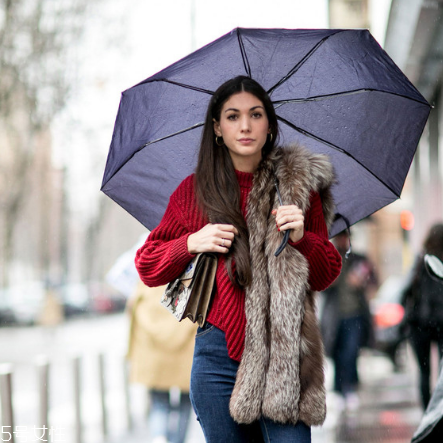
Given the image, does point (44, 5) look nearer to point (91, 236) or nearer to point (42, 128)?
point (42, 128)

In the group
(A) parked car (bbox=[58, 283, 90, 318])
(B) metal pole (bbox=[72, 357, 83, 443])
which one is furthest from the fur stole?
(A) parked car (bbox=[58, 283, 90, 318])

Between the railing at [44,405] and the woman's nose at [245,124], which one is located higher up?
the woman's nose at [245,124]

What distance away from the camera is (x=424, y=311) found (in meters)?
6.70

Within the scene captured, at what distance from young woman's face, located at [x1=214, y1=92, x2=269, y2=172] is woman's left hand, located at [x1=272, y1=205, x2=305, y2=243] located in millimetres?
339

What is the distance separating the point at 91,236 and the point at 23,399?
63.6 ft

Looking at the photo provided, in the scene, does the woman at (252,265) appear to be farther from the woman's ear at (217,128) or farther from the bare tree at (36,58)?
the bare tree at (36,58)

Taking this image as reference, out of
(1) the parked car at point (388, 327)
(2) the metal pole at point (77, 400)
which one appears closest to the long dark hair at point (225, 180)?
(2) the metal pole at point (77, 400)

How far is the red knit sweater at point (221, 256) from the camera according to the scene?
2779mm

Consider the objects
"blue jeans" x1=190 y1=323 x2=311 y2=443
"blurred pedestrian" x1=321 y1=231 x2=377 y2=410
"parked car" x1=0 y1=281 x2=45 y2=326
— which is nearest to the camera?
"blue jeans" x1=190 y1=323 x2=311 y2=443

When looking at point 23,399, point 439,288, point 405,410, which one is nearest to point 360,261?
point 405,410

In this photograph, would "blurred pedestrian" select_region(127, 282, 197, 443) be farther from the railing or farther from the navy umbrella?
the navy umbrella

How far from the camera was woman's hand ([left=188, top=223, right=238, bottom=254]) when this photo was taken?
107 inches

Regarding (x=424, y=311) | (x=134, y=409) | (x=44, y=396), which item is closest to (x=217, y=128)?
(x=44, y=396)

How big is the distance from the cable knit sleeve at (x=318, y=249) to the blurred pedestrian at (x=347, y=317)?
580cm
